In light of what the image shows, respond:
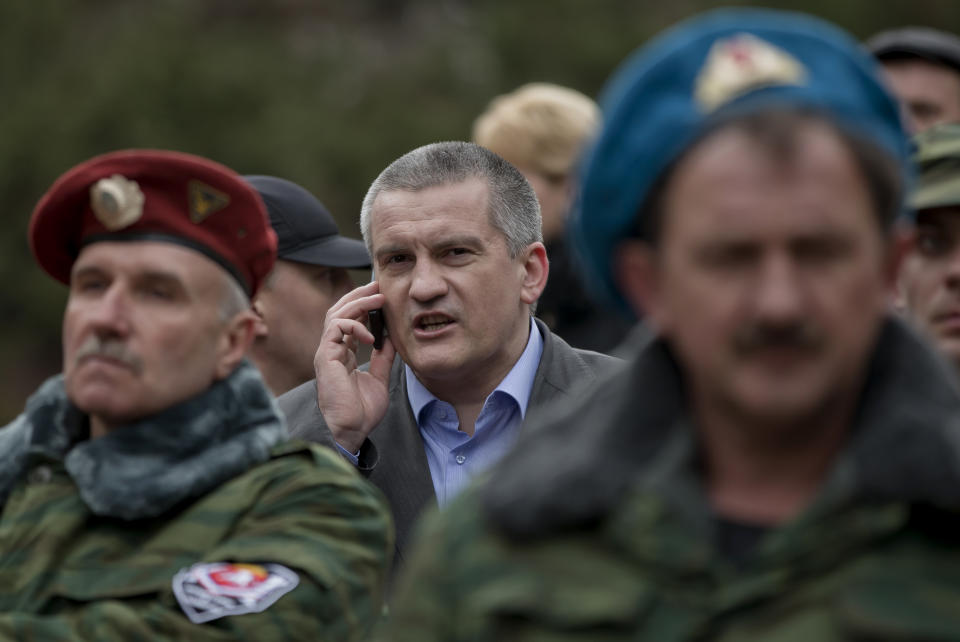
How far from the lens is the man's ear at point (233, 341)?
10.9ft

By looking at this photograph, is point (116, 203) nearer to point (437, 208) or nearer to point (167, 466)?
point (167, 466)

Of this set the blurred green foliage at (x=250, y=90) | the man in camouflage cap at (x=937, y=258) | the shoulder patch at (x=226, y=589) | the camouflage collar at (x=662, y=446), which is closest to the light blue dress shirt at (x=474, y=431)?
the man in camouflage cap at (x=937, y=258)

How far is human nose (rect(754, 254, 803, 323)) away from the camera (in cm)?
212

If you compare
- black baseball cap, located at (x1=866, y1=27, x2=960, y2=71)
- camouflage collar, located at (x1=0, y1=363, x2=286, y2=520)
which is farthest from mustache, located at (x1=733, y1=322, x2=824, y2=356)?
black baseball cap, located at (x1=866, y1=27, x2=960, y2=71)

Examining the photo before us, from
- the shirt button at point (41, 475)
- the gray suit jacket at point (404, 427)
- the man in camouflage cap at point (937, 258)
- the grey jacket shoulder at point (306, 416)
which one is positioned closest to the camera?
the shirt button at point (41, 475)

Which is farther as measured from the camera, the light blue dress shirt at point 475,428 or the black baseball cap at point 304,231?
the black baseball cap at point 304,231

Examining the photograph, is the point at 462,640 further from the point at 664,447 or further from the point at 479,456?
the point at 479,456

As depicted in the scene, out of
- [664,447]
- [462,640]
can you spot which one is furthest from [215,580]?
[664,447]

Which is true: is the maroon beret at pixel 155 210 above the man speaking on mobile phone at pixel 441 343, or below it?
above

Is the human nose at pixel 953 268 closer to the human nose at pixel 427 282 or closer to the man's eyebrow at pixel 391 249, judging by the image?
the human nose at pixel 427 282

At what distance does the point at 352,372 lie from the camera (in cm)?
492

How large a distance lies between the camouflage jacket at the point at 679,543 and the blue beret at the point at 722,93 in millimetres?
306

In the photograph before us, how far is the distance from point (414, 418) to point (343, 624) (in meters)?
1.69

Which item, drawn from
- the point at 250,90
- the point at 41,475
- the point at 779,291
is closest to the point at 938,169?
the point at 779,291
